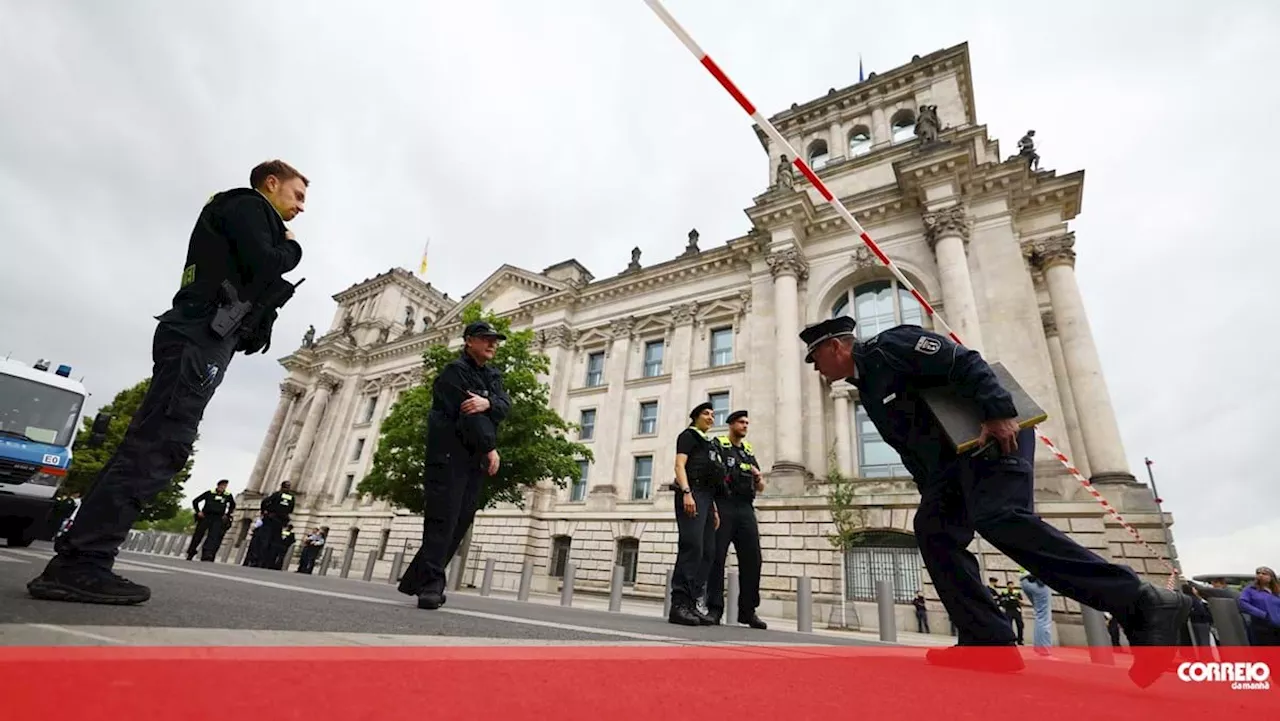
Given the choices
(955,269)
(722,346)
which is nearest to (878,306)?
(955,269)

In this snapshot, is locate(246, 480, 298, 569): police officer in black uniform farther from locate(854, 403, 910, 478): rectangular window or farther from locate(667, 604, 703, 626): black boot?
locate(854, 403, 910, 478): rectangular window

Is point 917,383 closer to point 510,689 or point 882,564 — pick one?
point 510,689

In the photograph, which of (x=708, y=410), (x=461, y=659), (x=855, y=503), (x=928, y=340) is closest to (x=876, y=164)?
(x=855, y=503)

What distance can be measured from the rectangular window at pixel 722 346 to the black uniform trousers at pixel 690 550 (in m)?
17.7

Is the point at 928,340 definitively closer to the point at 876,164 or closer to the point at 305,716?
the point at 305,716

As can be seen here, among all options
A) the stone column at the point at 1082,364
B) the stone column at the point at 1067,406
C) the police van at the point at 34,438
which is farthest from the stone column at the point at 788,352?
the police van at the point at 34,438

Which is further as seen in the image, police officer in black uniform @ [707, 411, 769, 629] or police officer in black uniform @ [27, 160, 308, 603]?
police officer in black uniform @ [707, 411, 769, 629]

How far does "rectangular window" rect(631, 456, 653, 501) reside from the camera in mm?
22062

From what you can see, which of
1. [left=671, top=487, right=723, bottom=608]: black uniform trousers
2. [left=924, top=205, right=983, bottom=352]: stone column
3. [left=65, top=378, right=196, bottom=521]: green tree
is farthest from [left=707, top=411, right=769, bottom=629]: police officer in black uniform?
[left=65, top=378, right=196, bottom=521]: green tree

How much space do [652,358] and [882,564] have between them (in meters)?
13.0

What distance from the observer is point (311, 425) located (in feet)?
121

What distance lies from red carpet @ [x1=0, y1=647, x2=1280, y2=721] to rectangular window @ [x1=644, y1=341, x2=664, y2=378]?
22743 millimetres

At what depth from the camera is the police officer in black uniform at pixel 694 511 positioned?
16.4ft

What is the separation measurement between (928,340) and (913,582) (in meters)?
15.0
